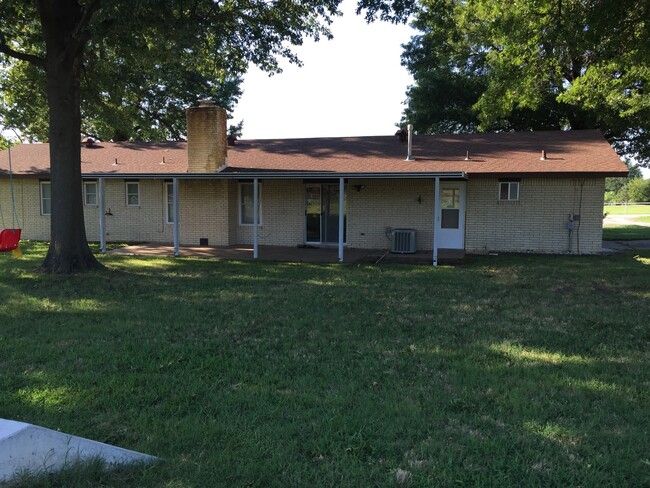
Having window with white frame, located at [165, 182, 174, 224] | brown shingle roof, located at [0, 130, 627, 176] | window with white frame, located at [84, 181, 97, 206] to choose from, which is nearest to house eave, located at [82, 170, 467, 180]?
brown shingle roof, located at [0, 130, 627, 176]

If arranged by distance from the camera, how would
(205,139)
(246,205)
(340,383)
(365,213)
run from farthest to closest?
(246,205) → (365,213) → (205,139) → (340,383)

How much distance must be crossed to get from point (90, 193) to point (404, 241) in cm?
1177

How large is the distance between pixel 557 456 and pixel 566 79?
858 inches

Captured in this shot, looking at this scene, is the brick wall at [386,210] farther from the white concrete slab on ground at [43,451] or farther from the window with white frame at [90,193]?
the white concrete slab on ground at [43,451]

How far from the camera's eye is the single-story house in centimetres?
1462

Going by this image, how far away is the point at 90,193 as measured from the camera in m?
18.5

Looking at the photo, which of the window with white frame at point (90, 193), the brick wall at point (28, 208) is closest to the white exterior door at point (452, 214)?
the window with white frame at point (90, 193)

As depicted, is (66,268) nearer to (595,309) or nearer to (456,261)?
(456,261)

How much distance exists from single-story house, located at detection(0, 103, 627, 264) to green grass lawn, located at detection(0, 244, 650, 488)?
5.95 metres

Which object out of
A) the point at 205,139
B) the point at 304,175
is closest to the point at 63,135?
the point at 205,139

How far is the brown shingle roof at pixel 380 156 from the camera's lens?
574 inches

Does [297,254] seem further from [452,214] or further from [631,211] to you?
[631,211]

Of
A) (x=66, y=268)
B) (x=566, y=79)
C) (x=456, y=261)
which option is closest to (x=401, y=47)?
(x=566, y=79)

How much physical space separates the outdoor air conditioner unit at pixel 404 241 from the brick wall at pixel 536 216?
1.98m
